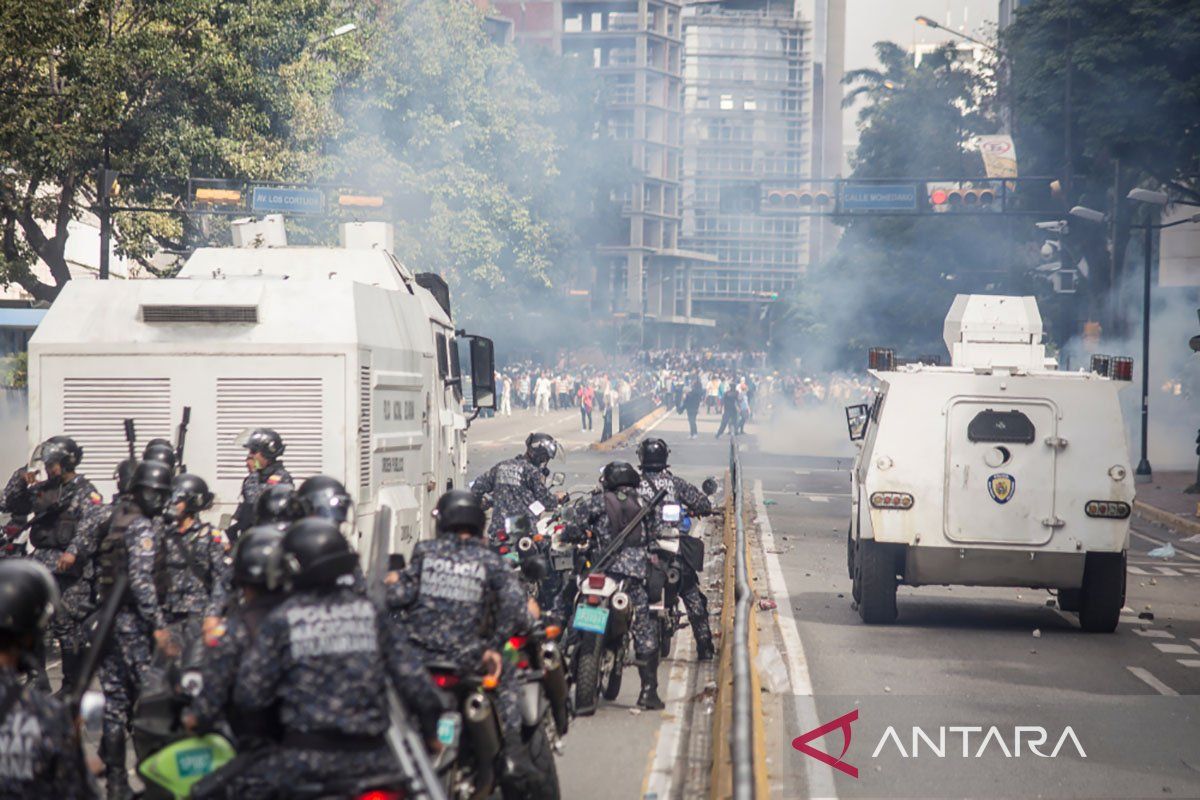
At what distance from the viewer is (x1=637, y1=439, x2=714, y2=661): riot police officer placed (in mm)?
11258

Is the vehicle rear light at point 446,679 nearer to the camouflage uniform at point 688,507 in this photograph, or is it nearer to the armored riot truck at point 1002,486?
the camouflage uniform at point 688,507

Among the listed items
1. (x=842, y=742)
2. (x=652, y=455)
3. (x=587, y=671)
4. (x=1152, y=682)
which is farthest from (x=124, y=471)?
(x=1152, y=682)

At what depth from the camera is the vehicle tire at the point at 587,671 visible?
9.82 metres

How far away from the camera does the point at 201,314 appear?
35.6 ft

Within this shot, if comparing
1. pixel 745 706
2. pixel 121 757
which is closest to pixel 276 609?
pixel 745 706

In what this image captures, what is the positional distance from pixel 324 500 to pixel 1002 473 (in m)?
7.82

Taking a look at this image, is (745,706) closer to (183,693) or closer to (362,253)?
(183,693)

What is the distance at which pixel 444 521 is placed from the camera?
→ 6.85 m

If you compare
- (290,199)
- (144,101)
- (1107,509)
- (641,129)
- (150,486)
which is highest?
(641,129)

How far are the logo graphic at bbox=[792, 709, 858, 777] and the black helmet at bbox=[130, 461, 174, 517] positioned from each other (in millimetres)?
3922

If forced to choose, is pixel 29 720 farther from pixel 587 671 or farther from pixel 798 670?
pixel 798 670

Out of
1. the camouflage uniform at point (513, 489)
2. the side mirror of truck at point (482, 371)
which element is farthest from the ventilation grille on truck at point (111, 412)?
the side mirror of truck at point (482, 371)

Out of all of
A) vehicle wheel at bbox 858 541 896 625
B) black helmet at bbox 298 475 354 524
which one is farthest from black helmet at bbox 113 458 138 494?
vehicle wheel at bbox 858 541 896 625

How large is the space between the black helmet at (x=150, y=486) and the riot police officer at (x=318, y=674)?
10.0ft
